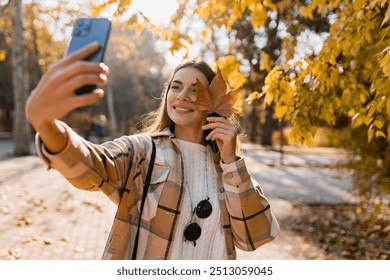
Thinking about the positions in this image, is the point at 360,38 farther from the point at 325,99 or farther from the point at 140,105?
the point at 140,105

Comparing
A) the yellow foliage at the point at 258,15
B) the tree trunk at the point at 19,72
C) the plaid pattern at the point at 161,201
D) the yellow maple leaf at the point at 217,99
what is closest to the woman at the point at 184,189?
the plaid pattern at the point at 161,201

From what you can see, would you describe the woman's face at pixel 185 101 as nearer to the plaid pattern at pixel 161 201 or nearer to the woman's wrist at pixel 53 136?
the plaid pattern at pixel 161 201

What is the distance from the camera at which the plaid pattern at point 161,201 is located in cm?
168

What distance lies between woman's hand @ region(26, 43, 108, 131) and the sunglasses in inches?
38.1

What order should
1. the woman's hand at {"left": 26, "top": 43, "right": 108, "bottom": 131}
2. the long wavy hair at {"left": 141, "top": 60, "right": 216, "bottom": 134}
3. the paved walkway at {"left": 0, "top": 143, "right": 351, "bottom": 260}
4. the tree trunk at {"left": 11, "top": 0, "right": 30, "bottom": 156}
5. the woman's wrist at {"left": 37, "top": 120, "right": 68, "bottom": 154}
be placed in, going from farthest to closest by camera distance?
the tree trunk at {"left": 11, "top": 0, "right": 30, "bottom": 156} → the paved walkway at {"left": 0, "top": 143, "right": 351, "bottom": 260} → the long wavy hair at {"left": 141, "top": 60, "right": 216, "bottom": 134} → the woman's wrist at {"left": 37, "top": 120, "right": 68, "bottom": 154} → the woman's hand at {"left": 26, "top": 43, "right": 108, "bottom": 131}

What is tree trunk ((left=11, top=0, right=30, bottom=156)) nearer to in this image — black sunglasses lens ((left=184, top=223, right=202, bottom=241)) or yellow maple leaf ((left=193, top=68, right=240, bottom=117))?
yellow maple leaf ((left=193, top=68, right=240, bottom=117))

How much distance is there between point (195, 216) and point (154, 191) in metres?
0.24

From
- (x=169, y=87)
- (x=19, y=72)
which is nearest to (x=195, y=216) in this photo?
(x=169, y=87)

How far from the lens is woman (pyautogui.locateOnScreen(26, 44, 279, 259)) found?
1.68m

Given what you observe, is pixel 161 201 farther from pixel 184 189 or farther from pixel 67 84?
pixel 67 84

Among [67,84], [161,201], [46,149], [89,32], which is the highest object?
[89,32]

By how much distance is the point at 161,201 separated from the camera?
1.75 meters

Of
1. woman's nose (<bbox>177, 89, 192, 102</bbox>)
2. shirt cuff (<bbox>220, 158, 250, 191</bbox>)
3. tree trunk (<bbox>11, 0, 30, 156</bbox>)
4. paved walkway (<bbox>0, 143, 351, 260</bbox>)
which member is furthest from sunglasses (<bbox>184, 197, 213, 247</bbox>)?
tree trunk (<bbox>11, 0, 30, 156</bbox>)

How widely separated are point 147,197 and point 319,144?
30474 millimetres
